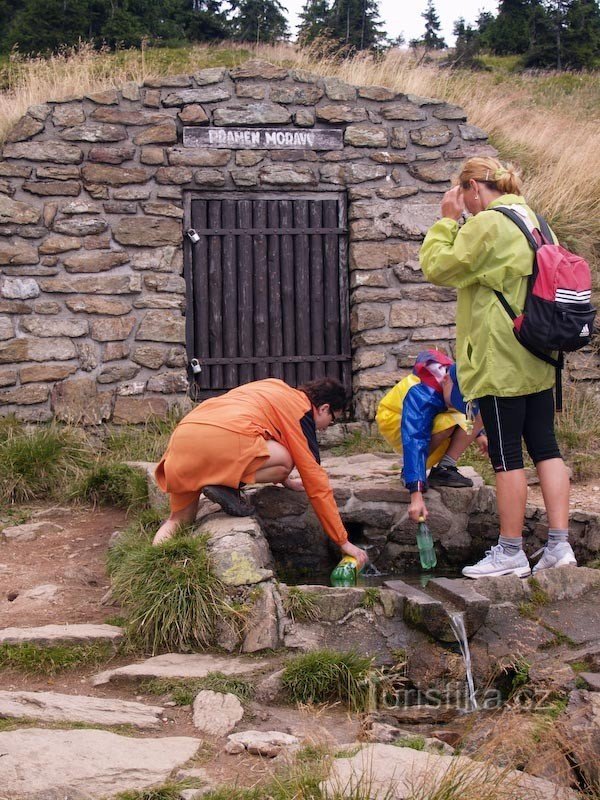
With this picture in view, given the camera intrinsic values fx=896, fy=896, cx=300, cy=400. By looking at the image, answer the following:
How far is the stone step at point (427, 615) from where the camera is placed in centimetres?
399

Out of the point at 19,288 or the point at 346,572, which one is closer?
the point at 346,572

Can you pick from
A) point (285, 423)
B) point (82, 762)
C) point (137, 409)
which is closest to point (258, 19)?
point (137, 409)

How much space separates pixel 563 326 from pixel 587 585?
129 cm

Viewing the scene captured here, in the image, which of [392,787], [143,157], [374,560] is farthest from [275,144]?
[392,787]

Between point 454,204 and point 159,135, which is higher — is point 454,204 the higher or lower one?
the lower one

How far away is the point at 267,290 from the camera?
8.27 metres

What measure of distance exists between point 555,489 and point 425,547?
1118mm

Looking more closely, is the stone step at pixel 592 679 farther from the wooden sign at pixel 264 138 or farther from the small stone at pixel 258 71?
the small stone at pixel 258 71

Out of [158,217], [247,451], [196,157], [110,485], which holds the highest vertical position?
[196,157]

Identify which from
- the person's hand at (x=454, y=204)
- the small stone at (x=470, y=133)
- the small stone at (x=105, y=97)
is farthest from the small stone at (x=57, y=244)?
the person's hand at (x=454, y=204)

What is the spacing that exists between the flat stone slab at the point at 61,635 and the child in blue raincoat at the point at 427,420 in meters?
1.86

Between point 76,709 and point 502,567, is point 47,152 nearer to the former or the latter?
point 502,567

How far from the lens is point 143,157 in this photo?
25.9ft

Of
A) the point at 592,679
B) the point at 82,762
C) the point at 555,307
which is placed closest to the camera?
the point at 82,762
